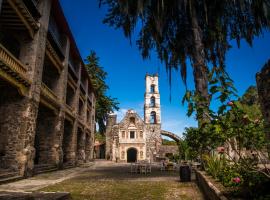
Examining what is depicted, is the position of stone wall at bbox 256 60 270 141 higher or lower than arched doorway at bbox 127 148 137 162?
higher

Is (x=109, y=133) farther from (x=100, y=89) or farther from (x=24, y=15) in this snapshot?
(x=24, y=15)

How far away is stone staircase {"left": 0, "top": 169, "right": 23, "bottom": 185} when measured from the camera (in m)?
7.45

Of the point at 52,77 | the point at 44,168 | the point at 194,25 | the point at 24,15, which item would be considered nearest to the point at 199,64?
the point at 194,25

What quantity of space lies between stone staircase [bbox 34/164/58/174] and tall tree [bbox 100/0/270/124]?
857 cm

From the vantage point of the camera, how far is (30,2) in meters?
10.0

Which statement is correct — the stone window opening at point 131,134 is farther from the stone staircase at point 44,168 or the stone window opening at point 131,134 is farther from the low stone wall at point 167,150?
the stone staircase at point 44,168

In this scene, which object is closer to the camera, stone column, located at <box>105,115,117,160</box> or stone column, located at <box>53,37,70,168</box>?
stone column, located at <box>53,37,70,168</box>

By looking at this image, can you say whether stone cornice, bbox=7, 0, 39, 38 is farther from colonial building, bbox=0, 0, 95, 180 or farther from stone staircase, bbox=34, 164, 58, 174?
stone staircase, bbox=34, 164, 58, 174

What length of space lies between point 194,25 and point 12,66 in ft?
27.7

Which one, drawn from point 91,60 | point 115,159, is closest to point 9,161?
point 115,159

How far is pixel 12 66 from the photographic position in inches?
327

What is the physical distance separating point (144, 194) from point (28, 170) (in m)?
5.94

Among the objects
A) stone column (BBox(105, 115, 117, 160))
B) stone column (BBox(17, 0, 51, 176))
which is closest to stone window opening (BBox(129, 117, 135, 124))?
stone column (BBox(105, 115, 117, 160))

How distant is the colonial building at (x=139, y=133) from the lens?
33.9 m
